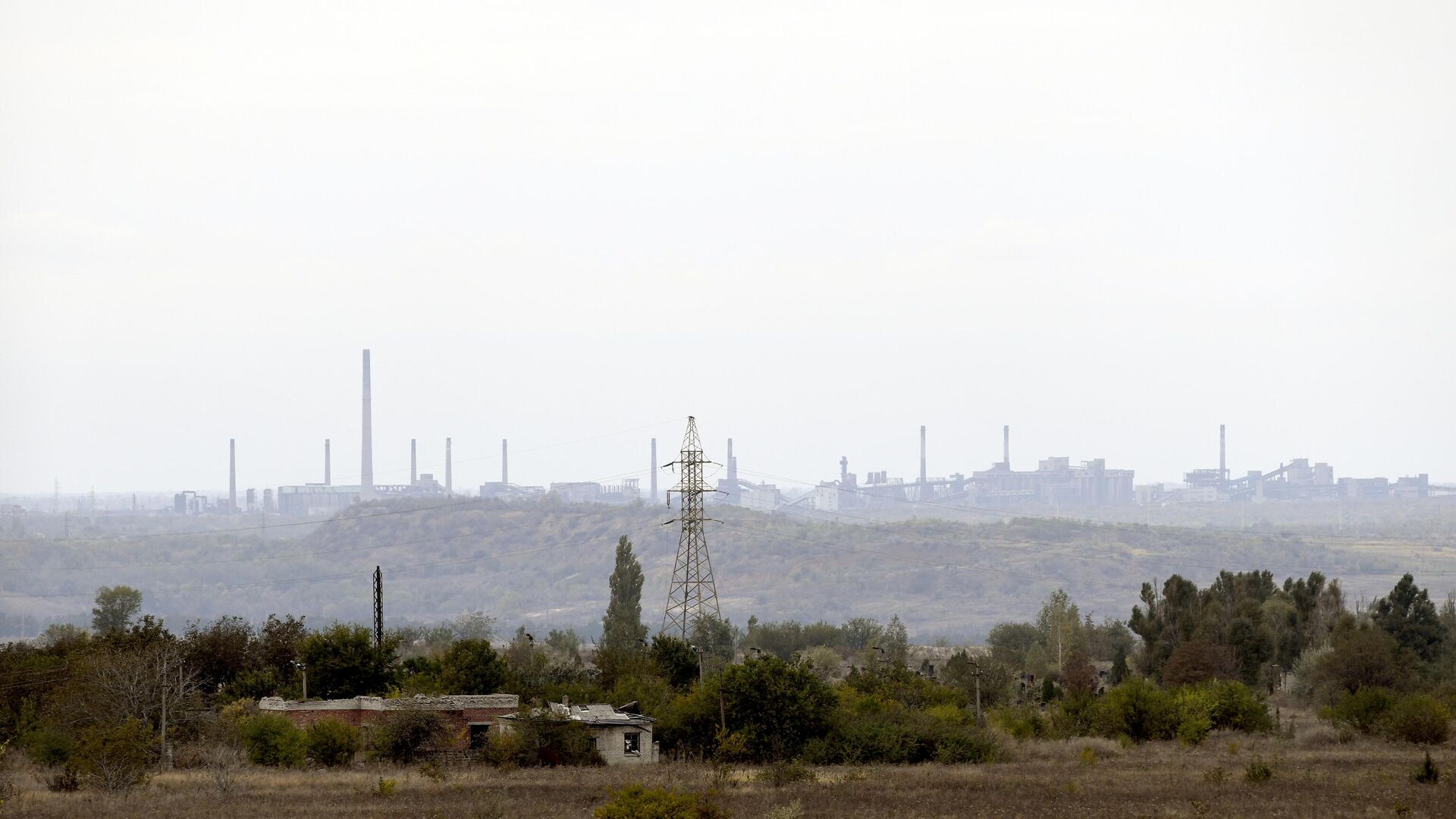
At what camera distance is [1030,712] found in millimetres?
55812

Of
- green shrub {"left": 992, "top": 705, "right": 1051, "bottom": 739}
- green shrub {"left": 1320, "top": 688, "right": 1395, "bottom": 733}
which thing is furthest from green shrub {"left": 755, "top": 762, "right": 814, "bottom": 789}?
green shrub {"left": 1320, "top": 688, "right": 1395, "bottom": 733}

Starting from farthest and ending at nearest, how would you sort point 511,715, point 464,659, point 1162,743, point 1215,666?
1. point 1215,666
2. point 464,659
3. point 1162,743
4. point 511,715

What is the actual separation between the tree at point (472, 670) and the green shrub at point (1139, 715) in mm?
22585

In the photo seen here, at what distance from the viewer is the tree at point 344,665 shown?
56.9 meters

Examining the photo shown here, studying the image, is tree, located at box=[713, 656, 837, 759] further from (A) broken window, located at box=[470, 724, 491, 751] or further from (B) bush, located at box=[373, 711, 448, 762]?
(B) bush, located at box=[373, 711, 448, 762]

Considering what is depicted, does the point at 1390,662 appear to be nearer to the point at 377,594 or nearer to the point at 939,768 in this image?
the point at 939,768

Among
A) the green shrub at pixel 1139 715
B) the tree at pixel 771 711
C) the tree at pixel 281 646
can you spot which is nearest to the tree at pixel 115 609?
the tree at pixel 281 646

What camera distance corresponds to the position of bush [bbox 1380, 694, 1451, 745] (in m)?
47.5

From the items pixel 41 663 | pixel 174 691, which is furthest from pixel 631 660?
pixel 41 663

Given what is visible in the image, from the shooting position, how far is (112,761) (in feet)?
128

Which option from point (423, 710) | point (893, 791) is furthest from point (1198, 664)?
point (423, 710)

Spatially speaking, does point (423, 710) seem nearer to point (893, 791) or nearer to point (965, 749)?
point (893, 791)

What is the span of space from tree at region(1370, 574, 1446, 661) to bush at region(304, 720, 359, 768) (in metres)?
53.7

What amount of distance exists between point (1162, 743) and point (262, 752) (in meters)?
29.5
